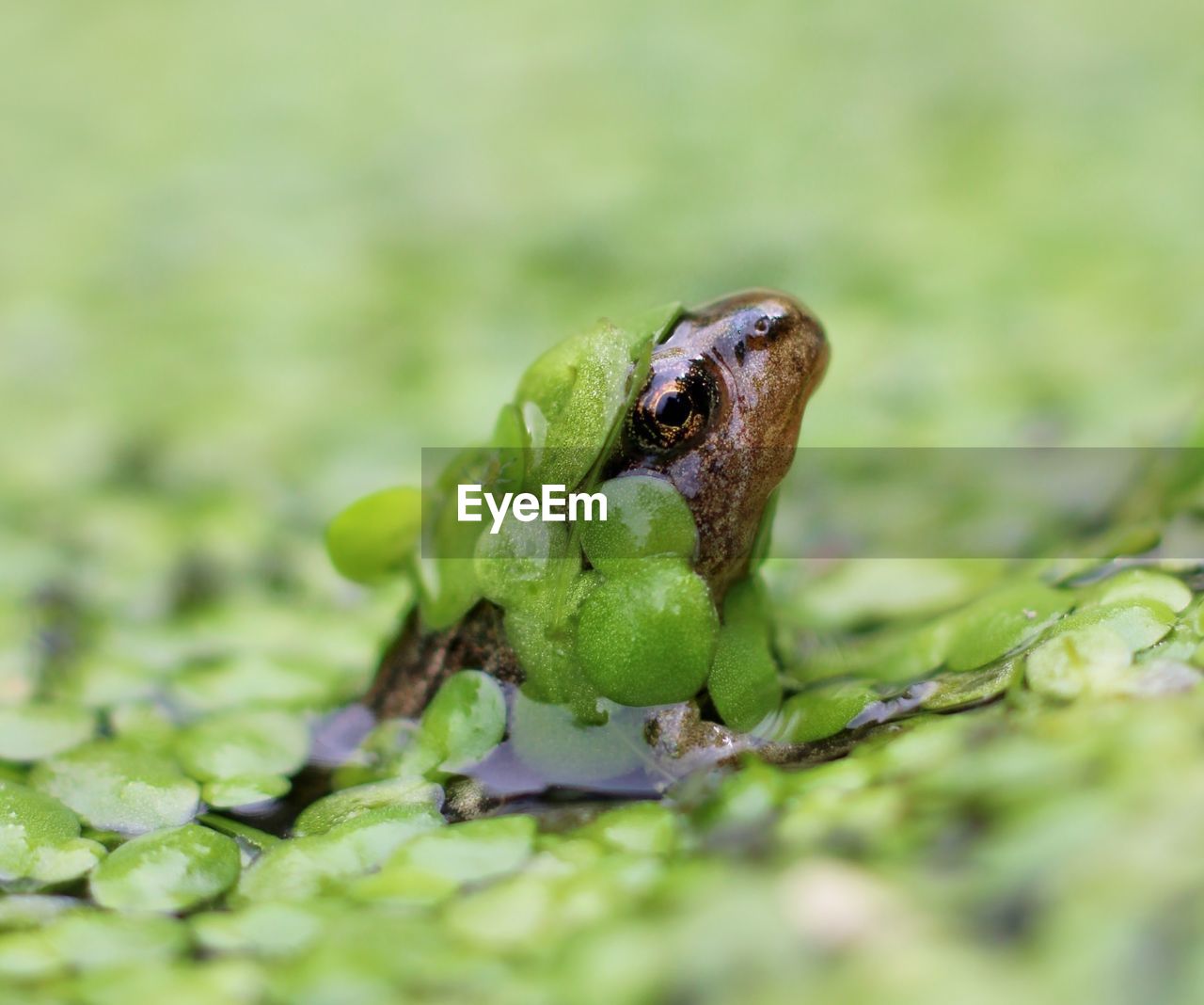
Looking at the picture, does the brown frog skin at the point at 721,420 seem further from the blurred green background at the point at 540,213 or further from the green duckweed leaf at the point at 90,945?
the blurred green background at the point at 540,213

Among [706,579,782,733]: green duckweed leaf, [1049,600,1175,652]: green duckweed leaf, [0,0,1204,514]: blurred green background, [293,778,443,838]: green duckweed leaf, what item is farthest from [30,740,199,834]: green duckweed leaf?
[1049,600,1175,652]: green duckweed leaf

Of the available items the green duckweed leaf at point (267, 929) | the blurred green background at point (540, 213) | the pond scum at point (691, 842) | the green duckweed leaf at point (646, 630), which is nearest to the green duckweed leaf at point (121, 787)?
the pond scum at point (691, 842)

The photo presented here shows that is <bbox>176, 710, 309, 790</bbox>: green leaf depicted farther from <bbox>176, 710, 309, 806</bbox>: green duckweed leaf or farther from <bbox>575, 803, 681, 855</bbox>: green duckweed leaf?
<bbox>575, 803, 681, 855</bbox>: green duckweed leaf

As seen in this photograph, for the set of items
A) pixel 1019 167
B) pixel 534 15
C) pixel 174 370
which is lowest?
pixel 174 370

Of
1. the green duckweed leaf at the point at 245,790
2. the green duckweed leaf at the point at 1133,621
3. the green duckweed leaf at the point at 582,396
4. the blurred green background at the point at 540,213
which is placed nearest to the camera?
the green duckweed leaf at the point at 1133,621

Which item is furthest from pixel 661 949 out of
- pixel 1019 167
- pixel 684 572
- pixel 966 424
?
pixel 1019 167

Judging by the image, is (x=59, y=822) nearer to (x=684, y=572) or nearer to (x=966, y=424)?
(x=684, y=572)
